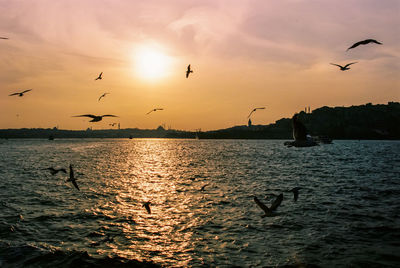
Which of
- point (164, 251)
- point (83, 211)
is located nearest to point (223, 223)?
point (164, 251)

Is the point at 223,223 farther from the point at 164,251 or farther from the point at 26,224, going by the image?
the point at 26,224

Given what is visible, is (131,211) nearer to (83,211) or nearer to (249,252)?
(83,211)

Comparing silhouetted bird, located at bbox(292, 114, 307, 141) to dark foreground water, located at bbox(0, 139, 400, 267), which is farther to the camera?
silhouetted bird, located at bbox(292, 114, 307, 141)

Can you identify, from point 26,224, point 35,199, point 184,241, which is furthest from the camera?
point 35,199

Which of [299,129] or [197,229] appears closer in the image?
[197,229]

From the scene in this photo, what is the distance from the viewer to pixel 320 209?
66.4ft

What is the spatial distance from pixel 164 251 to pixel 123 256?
5.79 feet

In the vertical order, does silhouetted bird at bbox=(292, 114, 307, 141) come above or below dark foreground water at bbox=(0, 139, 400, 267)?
above

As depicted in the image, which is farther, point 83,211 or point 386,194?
point 386,194

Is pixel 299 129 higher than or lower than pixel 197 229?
higher

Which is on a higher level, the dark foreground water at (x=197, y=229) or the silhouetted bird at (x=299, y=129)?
the silhouetted bird at (x=299, y=129)

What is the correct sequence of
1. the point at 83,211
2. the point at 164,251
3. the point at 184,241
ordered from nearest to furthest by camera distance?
the point at 164,251 < the point at 184,241 < the point at 83,211

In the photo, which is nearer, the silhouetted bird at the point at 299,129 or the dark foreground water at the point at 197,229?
the dark foreground water at the point at 197,229

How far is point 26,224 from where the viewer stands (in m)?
16.5
